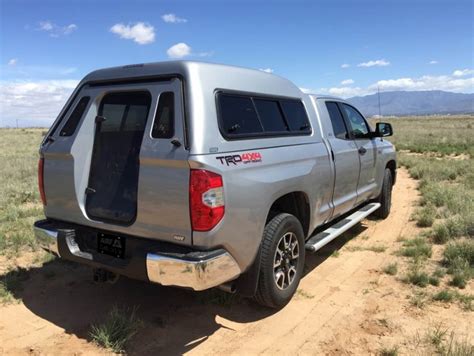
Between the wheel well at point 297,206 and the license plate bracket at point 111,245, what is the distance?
150cm

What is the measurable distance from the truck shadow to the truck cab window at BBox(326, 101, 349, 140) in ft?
5.80

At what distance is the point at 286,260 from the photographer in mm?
4250

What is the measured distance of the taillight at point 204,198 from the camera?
3.15m

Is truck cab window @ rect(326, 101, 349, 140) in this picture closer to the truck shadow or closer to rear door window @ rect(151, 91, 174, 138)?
the truck shadow

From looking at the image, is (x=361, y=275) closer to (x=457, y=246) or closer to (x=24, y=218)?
(x=457, y=246)

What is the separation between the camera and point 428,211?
7512 millimetres

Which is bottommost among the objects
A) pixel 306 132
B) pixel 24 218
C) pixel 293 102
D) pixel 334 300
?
pixel 334 300

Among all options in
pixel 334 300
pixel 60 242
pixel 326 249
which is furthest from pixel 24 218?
pixel 334 300

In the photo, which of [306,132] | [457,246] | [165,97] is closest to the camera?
[165,97]

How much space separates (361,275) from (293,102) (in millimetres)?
2171

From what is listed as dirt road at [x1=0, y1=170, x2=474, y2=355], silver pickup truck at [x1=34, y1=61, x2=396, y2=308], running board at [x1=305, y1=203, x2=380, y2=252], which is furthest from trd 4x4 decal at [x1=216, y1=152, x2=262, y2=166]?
dirt road at [x1=0, y1=170, x2=474, y2=355]

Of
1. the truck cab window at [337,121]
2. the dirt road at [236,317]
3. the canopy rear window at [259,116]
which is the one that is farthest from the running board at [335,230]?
the canopy rear window at [259,116]

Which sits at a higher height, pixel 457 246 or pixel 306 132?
pixel 306 132

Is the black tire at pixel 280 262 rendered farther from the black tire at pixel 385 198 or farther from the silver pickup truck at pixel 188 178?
the black tire at pixel 385 198
